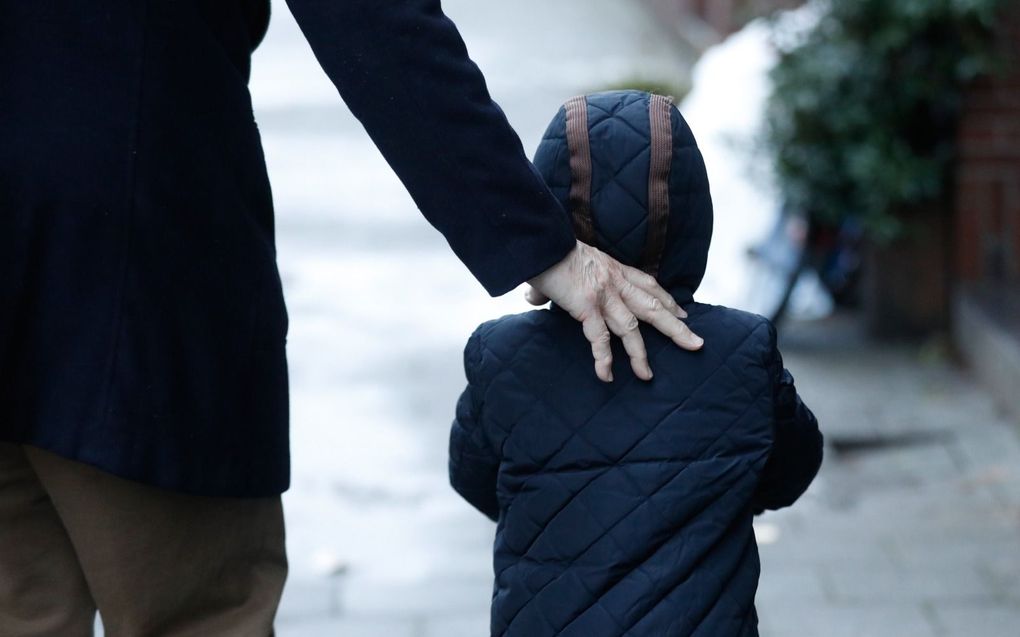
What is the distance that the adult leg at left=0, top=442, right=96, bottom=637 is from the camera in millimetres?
2189

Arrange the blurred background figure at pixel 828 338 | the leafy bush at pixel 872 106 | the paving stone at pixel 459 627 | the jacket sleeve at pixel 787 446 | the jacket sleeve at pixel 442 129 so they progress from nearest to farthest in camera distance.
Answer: the jacket sleeve at pixel 442 129
the jacket sleeve at pixel 787 446
the paving stone at pixel 459 627
the blurred background figure at pixel 828 338
the leafy bush at pixel 872 106

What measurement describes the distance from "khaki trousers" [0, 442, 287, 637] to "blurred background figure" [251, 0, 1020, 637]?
6.16 ft

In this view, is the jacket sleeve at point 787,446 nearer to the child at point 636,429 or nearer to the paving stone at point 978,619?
the child at point 636,429

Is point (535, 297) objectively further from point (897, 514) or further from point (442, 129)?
A: point (897, 514)

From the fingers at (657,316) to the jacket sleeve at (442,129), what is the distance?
0.12m

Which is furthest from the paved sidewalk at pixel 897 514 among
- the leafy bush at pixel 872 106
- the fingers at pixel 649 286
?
the fingers at pixel 649 286

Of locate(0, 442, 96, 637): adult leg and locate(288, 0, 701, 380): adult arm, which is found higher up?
locate(288, 0, 701, 380): adult arm

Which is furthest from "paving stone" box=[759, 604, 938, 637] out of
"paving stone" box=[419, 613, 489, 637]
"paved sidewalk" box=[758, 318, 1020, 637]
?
"paving stone" box=[419, 613, 489, 637]

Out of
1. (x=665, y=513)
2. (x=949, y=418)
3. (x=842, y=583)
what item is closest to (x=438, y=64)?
(x=665, y=513)

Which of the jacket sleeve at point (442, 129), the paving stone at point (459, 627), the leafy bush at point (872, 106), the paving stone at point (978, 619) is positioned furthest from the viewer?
the leafy bush at point (872, 106)

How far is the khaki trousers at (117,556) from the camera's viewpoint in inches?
85.2

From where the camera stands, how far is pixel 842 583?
4.35 meters

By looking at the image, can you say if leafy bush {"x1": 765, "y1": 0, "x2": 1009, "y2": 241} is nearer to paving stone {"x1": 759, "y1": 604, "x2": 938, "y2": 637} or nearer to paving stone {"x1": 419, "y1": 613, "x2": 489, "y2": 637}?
paving stone {"x1": 759, "y1": 604, "x2": 938, "y2": 637}

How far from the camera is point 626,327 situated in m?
2.08
